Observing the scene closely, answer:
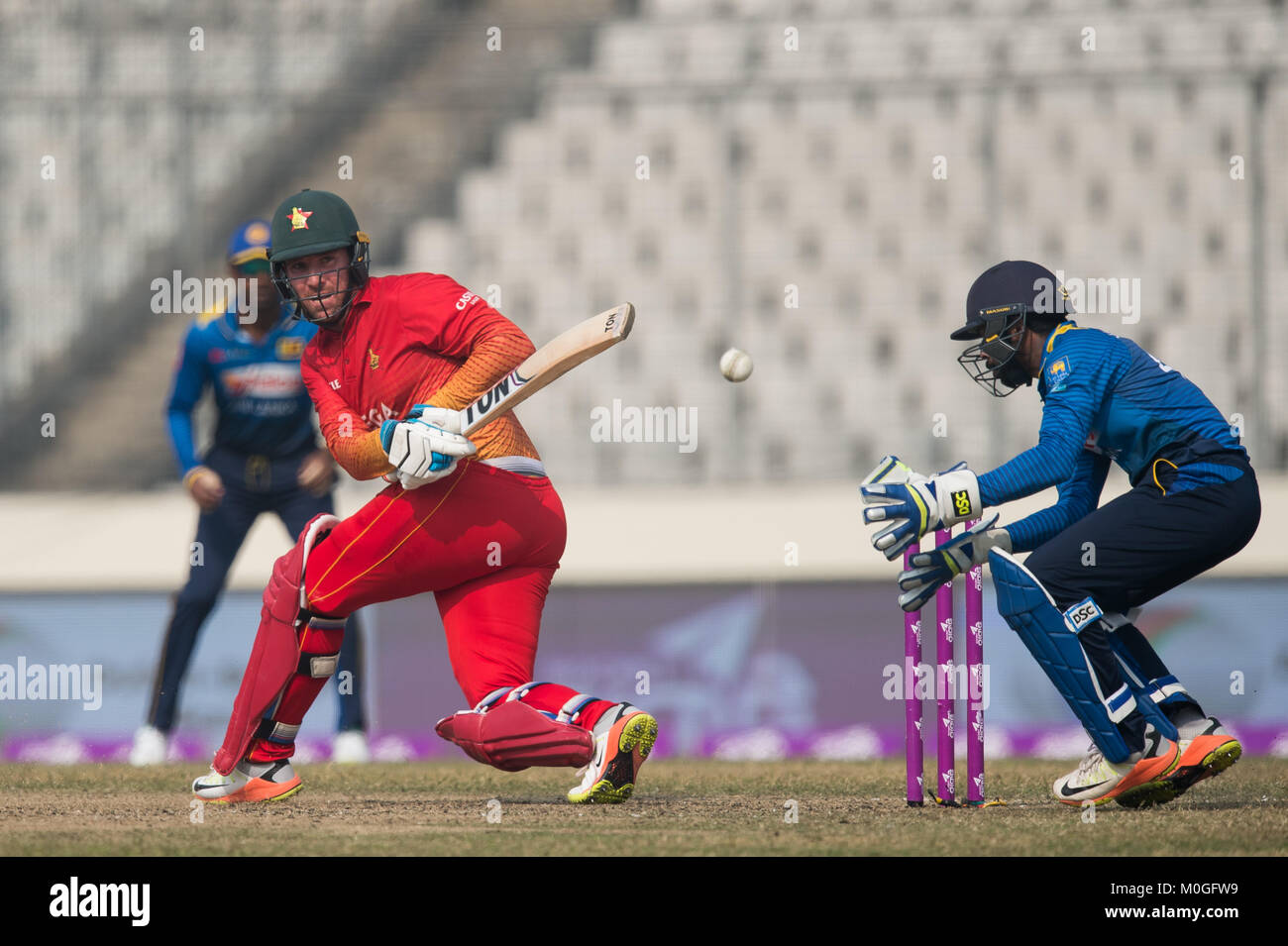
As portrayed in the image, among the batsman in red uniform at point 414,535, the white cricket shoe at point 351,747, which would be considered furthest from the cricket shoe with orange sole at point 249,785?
the white cricket shoe at point 351,747

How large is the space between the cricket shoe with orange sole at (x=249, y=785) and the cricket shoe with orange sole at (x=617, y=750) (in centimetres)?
96

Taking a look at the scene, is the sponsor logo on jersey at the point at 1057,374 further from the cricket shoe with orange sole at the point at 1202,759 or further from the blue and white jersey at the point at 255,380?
the blue and white jersey at the point at 255,380

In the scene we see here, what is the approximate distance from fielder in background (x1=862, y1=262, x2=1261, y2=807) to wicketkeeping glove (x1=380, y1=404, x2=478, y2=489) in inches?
42.9

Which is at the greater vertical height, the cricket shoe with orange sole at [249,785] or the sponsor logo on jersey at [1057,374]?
the sponsor logo on jersey at [1057,374]

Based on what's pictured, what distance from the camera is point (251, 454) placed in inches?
279

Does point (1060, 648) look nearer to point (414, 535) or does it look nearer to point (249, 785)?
point (414, 535)

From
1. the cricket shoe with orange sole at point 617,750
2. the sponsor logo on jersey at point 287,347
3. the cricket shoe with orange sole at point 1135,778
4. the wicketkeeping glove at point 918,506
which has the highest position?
the sponsor logo on jersey at point 287,347

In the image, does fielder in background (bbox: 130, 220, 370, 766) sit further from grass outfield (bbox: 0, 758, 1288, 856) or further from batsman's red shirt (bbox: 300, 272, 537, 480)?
batsman's red shirt (bbox: 300, 272, 537, 480)

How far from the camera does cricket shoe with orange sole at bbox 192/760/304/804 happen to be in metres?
4.88

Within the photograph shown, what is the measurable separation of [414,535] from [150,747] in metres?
2.80

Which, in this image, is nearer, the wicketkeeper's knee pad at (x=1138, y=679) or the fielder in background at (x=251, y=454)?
the wicketkeeper's knee pad at (x=1138, y=679)

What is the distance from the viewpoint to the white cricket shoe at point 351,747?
707 centimetres

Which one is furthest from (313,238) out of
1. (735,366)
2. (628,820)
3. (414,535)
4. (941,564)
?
(941,564)

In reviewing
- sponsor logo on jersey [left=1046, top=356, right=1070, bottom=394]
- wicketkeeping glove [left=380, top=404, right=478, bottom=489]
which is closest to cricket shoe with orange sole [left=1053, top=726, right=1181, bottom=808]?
sponsor logo on jersey [left=1046, top=356, right=1070, bottom=394]
